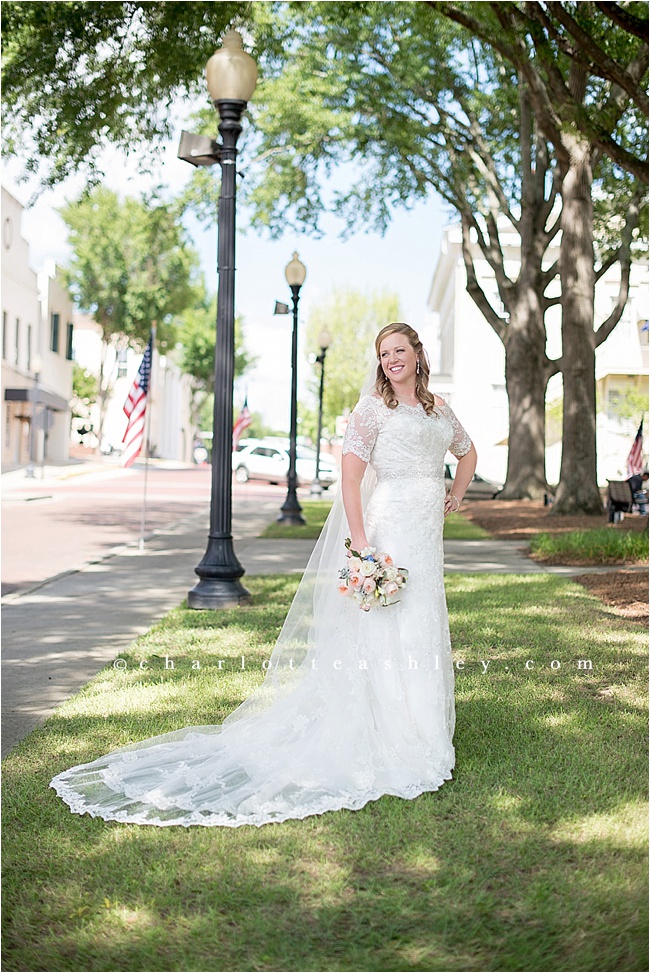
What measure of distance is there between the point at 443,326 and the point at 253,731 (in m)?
58.0

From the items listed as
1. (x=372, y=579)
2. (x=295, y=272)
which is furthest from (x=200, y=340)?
(x=372, y=579)

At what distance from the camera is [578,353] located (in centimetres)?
1800

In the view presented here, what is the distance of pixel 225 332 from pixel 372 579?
18.3 feet

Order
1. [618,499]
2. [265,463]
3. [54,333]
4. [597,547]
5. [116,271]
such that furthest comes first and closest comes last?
[116,271] < [54,333] < [265,463] < [618,499] < [597,547]

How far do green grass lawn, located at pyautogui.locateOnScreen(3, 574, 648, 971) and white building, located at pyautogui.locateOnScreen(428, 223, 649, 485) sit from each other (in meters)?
38.7

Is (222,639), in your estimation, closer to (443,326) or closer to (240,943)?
(240,943)

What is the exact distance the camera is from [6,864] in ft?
13.0

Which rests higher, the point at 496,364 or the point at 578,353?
the point at 496,364

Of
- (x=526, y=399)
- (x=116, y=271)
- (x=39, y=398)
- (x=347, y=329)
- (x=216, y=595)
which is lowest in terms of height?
(x=216, y=595)

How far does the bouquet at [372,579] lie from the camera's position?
486 centimetres

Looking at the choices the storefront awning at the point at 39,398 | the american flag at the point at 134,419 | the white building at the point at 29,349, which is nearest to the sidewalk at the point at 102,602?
the american flag at the point at 134,419

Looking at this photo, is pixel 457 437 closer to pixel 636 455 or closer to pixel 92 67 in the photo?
pixel 92 67

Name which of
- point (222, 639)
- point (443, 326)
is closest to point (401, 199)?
point (222, 639)

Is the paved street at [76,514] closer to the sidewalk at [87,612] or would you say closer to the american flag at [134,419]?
the sidewalk at [87,612]
